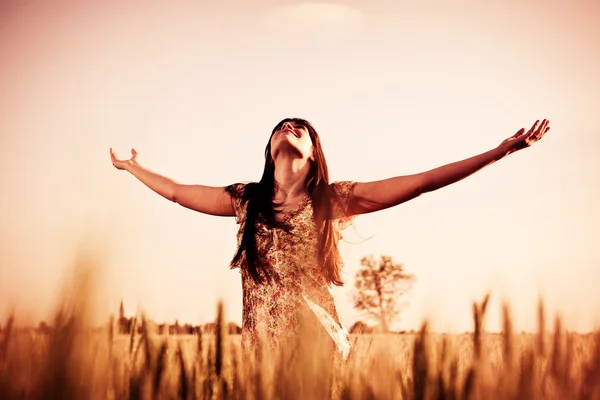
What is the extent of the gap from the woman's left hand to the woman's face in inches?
60.1

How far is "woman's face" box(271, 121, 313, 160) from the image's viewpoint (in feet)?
15.7

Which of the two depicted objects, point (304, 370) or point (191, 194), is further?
point (191, 194)

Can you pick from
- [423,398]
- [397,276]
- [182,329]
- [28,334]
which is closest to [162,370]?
[28,334]

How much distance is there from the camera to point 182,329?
1.75m

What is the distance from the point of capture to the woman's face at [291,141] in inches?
189

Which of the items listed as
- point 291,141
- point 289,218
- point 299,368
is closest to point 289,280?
point 289,218

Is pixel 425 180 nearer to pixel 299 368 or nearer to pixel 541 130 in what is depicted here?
pixel 541 130

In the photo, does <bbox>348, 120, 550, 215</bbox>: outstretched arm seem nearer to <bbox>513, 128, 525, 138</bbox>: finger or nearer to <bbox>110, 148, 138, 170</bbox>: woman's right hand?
<bbox>513, 128, 525, 138</bbox>: finger

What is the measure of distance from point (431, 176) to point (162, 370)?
3235 mm

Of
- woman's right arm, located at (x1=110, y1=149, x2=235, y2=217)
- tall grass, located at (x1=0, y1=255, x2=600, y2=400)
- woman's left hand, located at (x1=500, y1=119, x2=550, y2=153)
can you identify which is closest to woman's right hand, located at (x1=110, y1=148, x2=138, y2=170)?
woman's right arm, located at (x1=110, y1=149, x2=235, y2=217)

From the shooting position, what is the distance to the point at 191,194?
16.9ft

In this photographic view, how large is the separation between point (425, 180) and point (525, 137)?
665 mm

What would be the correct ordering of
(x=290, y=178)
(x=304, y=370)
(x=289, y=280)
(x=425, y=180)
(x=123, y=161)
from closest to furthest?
1. (x=304, y=370)
2. (x=425, y=180)
3. (x=289, y=280)
4. (x=290, y=178)
5. (x=123, y=161)

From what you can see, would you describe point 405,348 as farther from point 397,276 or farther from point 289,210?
point 397,276
